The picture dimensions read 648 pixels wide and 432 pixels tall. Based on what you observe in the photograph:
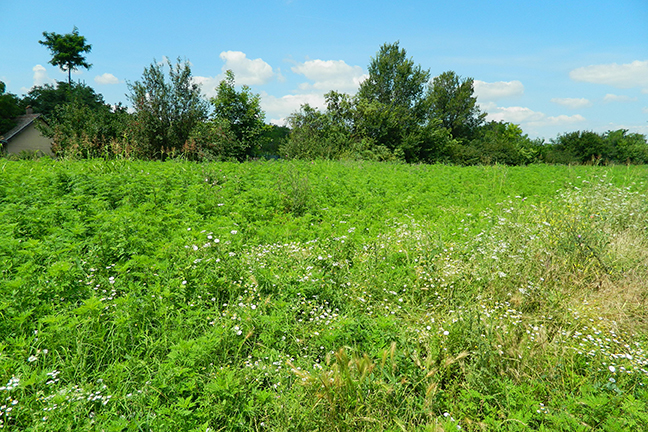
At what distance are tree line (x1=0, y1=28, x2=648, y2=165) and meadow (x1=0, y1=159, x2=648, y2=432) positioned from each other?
249 inches

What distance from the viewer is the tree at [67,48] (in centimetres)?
4456

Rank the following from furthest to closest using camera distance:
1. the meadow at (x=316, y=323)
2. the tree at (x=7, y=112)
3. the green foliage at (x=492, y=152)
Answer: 1. the green foliage at (x=492, y=152)
2. the tree at (x=7, y=112)
3. the meadow at (x=316, y=323)

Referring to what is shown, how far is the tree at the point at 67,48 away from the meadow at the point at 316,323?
54524 mm

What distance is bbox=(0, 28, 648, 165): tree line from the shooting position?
1605cm

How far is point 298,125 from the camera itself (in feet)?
118

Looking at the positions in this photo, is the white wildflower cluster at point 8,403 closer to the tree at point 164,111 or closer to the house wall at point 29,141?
the tree at point 164,111

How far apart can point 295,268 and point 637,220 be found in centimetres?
591

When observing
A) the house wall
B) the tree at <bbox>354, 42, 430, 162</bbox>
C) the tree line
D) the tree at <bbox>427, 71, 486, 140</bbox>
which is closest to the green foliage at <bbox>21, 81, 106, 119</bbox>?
the tree line

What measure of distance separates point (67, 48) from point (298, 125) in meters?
36.2

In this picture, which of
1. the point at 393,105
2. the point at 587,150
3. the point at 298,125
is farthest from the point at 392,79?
the point at 587,150

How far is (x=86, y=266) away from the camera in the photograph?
353cm

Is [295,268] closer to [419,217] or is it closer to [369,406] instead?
[369,406]

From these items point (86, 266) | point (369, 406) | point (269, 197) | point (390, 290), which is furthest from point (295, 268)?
point (269, 197)

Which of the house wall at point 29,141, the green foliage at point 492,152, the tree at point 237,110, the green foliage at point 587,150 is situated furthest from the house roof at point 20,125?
the green foliage at point 587,150
